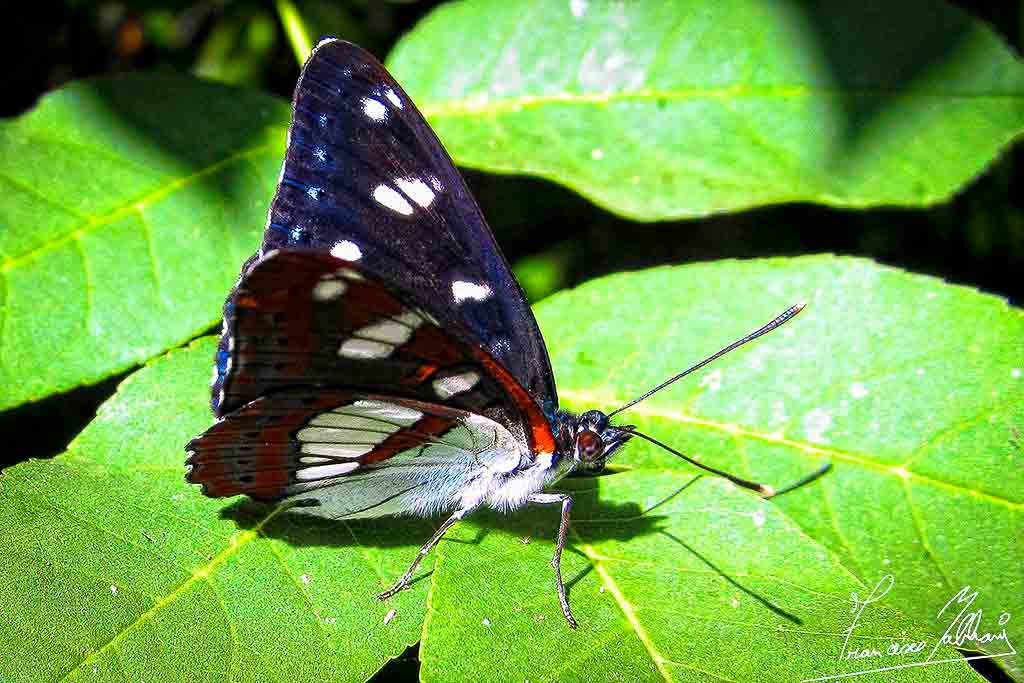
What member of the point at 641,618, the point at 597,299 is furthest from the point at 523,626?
the point at 597,299

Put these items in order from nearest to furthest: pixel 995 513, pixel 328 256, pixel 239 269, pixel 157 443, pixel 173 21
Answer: pixel 328 256, pixel 995 513, pixel 157 443, pixel 239 269, pixel 173 21

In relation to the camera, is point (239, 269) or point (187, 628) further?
point (239, 269)

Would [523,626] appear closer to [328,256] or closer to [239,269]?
[328,256]

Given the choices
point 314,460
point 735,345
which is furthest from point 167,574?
point 735,345

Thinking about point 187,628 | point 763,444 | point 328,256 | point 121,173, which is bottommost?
point 187,628

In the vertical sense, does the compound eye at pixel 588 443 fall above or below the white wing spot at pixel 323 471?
above

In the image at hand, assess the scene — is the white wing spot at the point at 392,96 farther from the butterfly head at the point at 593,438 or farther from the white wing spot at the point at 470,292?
the butterfly head at the point at 593,438

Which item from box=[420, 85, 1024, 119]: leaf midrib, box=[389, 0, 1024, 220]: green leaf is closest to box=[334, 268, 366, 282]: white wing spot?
box=[389, 0, 1024, 220]: green leaf
